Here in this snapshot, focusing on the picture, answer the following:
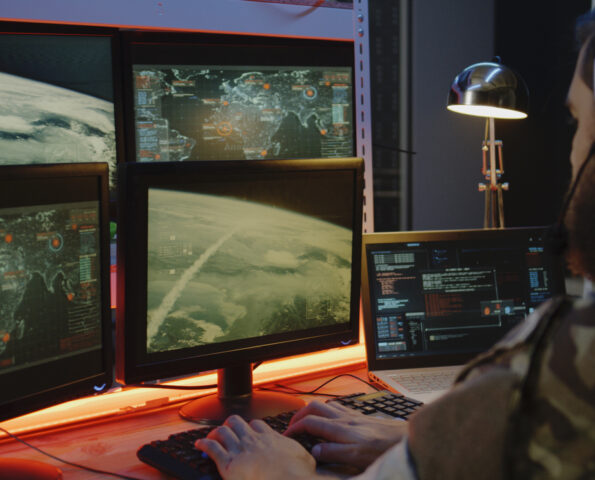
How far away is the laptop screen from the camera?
1488 mm

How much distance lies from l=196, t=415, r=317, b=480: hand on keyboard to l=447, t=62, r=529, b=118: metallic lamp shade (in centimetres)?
92

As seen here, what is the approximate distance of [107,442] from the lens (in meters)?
1.21

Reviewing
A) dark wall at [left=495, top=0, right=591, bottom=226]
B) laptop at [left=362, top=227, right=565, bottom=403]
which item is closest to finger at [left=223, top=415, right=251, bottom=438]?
laptop at [left=362, top=227, right=565, bottom=403]

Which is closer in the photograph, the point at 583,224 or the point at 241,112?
the point at 583,224

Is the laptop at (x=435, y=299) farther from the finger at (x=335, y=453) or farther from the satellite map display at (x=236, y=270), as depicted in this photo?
the finger at (x=335, y=453)

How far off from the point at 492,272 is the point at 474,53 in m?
1.87

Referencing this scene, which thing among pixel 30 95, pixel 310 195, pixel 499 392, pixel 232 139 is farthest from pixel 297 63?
pixel 499 392

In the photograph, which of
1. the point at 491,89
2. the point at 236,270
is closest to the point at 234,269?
the point at 236,270

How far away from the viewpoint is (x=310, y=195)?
136cm

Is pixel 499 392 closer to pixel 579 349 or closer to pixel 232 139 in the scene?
pixel 579 349

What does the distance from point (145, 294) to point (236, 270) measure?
0.19 m

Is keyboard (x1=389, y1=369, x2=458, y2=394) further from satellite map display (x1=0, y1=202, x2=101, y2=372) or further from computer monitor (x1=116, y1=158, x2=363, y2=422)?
satellite map display (x1=0, y1=202, x2=101, y2=372)

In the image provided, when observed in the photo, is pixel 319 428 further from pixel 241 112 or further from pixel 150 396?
pixel 241 112

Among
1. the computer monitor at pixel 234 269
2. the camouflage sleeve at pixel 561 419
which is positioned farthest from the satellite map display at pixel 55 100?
the camouflage sleeve at pixel 561 419
